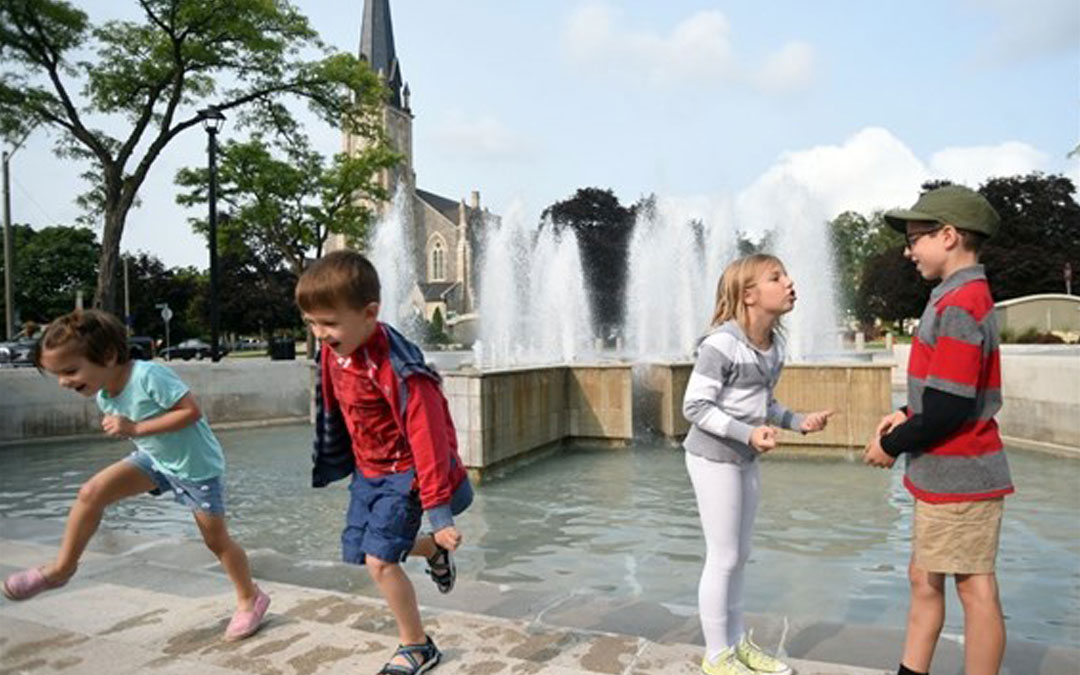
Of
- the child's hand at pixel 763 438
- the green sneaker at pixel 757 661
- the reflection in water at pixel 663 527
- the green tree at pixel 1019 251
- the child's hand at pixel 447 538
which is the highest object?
the green tree at pixel 1019 251

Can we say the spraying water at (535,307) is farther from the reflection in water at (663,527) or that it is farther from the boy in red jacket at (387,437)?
the boy in red jacket at (387,437)

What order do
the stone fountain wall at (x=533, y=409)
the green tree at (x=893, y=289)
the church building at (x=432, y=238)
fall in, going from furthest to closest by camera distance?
the church building at (x=432, y=238)
the green tree at (x=893, y=289)
the stone fountain wall at (x=533, y=409)

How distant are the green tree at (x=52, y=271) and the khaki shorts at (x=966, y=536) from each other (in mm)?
70028

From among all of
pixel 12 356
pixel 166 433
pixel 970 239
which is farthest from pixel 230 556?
pixel 12 356

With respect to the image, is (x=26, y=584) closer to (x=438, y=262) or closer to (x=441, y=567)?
(x=441, y=567)

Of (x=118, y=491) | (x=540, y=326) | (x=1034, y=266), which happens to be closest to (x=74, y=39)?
(x=540, y=326)

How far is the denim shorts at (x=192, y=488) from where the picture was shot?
147 inches

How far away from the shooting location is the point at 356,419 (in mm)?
3158

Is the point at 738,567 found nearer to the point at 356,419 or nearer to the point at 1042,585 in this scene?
the point at 356,419

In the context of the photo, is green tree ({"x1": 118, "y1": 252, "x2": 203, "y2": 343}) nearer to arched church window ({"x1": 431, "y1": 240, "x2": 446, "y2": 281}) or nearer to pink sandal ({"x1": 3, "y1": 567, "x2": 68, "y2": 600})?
arched church window ({"x1": 431, "y1": 240, "x2": 446, "y2": 281})

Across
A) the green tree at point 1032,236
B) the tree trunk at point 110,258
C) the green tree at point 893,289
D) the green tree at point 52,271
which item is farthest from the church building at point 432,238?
the tree trunk at point 110,258

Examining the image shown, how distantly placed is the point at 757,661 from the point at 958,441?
1.13 m

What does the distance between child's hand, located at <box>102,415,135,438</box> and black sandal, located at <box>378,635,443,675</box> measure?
144 centimetres

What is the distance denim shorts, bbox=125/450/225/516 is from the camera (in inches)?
147
